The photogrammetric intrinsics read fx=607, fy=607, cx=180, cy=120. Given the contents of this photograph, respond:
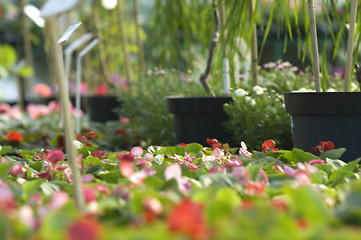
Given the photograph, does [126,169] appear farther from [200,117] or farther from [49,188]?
[200,117]

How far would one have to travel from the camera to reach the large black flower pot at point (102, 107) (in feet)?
15.0

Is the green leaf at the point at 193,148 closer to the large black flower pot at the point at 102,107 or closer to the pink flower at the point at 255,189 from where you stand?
the pink flower at the point at 255,189

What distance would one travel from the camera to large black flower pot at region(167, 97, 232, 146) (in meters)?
2.40

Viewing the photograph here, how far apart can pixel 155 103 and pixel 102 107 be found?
1.52 meters

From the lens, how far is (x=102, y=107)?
465cm

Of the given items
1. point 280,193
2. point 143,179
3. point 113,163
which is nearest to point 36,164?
point 113,163

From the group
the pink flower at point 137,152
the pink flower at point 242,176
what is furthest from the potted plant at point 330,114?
the pink flower at point 242,176

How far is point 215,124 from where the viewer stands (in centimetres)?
245

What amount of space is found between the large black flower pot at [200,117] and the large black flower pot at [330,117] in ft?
1.94

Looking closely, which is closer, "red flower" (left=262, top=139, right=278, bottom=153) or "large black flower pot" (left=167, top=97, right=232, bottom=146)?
"red flower" (left=262, top=139, right=278, bottom=153)

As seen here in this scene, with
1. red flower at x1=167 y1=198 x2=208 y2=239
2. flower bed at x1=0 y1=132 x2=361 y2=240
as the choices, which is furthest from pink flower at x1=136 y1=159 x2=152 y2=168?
red flower at x1=167 y1=198 x2=208 y2=239

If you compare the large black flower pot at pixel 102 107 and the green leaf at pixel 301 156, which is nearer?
the green leaf at pixel 301 156

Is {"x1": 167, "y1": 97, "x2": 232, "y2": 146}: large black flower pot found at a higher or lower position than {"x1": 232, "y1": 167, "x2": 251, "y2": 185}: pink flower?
lower

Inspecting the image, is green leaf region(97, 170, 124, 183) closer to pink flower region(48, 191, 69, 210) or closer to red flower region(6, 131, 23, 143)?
pink flower region(48, 191, 69, 210)
